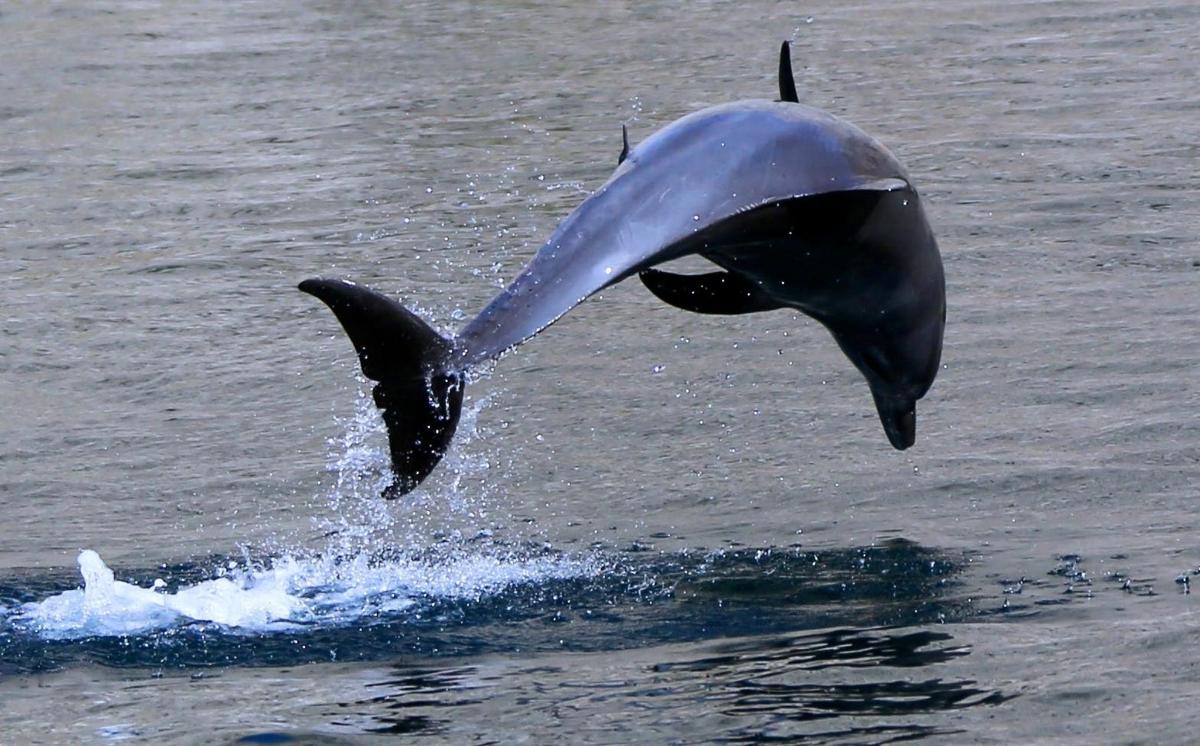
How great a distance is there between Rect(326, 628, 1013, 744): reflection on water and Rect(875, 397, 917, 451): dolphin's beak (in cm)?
151

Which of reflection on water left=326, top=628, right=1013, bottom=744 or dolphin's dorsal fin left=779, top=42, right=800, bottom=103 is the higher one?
dolphin's dorsal fin left=779, top=42, right=800, bottom=103

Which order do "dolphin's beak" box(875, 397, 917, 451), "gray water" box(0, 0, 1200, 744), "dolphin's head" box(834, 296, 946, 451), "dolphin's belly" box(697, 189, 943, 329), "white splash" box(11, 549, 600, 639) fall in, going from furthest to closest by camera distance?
"dolphin's beak" box(875, 397, 917, 451)
"dolphin's head" box(834, 296, 946, 451)
"white splash" box(11, 549, 600, 639)
"dolphin's belly" box(697, 189, 943, 329)
"gray water" box(0, 0, 1200, 744)

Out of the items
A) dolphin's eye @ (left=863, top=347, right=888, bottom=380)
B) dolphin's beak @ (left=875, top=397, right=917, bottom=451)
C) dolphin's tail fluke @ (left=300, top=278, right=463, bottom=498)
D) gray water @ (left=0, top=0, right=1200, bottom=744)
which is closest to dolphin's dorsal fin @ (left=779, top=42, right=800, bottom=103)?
dolphin's eye @ (left=863, top=347, right=888, bottom=380)

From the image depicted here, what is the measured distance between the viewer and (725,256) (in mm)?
6652

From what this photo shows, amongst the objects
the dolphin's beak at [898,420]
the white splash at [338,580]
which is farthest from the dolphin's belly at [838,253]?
the white splash at [338,580]

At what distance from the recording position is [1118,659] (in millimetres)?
6211

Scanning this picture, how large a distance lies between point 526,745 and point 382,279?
653cm

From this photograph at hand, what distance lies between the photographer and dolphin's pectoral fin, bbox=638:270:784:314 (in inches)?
275

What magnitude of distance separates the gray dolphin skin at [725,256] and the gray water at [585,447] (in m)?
0.89

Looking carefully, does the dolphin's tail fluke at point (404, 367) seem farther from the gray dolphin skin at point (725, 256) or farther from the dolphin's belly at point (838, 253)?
the dolphin's belly at point (838, 253)

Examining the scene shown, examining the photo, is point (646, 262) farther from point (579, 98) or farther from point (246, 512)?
point (579, 98)

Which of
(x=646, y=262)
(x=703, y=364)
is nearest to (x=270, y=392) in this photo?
(x=703, y=364)

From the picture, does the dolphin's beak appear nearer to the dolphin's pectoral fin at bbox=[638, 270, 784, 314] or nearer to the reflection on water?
the dolphin's pectoral fin at bbox=[638, 270, 784, 314]

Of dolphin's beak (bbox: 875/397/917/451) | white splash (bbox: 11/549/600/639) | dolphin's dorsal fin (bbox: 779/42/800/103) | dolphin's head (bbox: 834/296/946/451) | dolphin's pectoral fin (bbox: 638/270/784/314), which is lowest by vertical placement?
white splash (bbox: 11/549/600/639)
